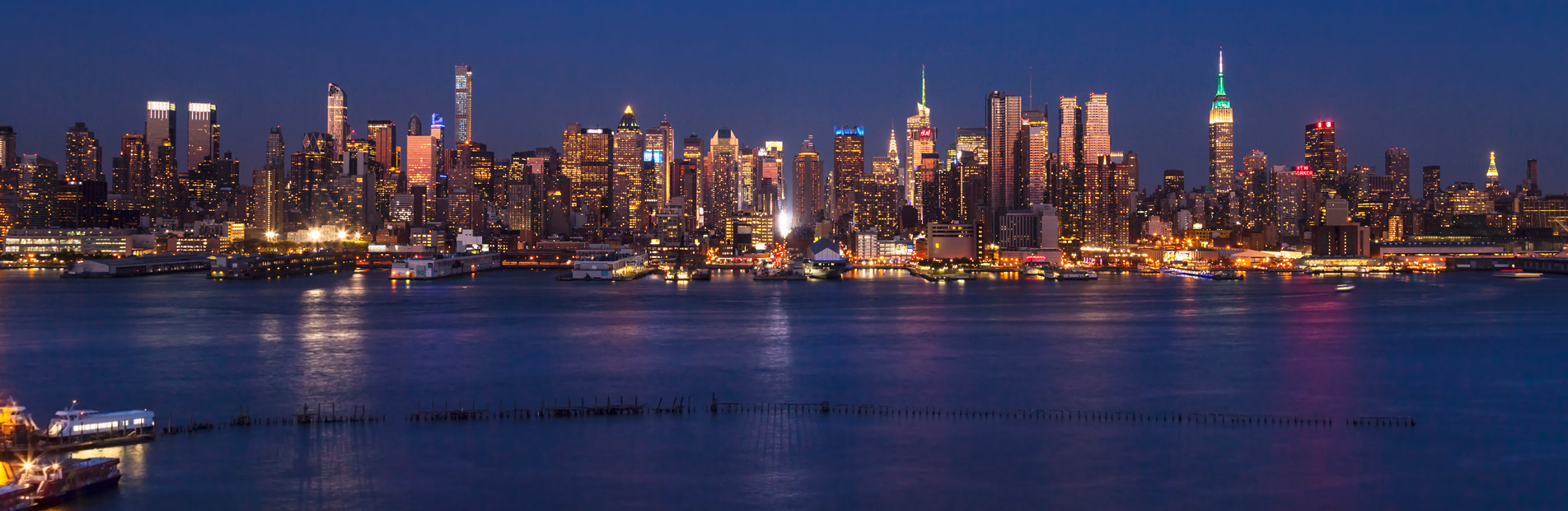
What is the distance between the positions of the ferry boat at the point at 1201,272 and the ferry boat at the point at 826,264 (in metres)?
20.5

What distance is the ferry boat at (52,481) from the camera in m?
11.9

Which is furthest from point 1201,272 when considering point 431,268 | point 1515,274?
point 431,268

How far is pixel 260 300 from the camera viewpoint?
144 ft

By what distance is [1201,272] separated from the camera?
238 ft

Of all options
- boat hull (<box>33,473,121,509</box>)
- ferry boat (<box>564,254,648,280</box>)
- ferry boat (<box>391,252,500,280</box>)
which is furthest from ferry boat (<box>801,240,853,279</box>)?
boat hull (<box>33,473,121,509</box>)

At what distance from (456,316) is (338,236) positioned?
272 ft

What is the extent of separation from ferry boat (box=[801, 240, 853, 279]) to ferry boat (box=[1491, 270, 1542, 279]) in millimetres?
37583

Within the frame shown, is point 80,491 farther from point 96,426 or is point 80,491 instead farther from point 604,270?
point 604,270

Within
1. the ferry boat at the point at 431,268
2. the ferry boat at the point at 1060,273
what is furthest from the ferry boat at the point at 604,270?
the ferry boat at the point at 1060,273

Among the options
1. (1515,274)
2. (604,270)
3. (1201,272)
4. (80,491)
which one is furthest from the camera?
(1515,274)

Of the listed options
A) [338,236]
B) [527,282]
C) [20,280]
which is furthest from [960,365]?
[338,236]

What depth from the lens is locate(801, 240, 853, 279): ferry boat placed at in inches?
2665

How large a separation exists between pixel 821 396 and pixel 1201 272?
190 ft

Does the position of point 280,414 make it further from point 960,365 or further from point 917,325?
point 917,325
